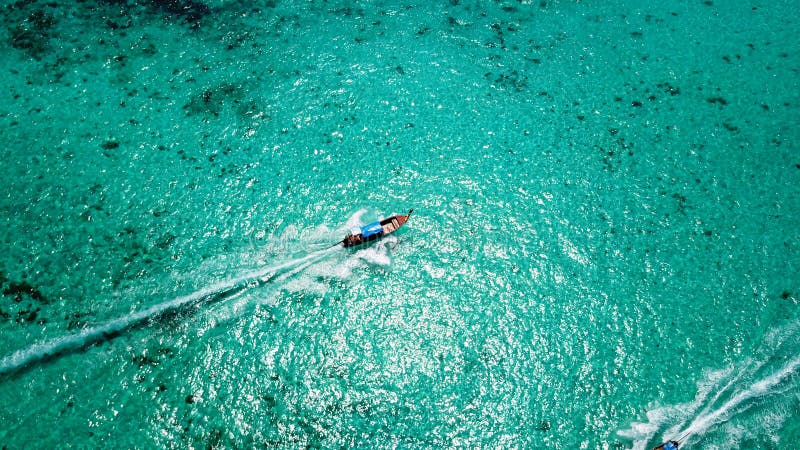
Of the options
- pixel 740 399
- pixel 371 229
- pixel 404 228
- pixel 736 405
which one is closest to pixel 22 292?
pixel 371 229

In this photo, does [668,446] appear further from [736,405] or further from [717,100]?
[717,100]

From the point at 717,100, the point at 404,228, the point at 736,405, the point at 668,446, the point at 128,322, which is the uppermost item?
the point at 717,100

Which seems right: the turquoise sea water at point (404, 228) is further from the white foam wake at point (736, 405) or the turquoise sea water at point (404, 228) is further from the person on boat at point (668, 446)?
the person on boat at point (668, 446)

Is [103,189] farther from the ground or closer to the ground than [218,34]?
closer to the ground

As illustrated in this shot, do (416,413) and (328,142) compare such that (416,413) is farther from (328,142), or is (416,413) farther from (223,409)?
(328,142)

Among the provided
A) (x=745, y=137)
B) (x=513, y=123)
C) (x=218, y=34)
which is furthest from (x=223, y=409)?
(x=745, y=137)

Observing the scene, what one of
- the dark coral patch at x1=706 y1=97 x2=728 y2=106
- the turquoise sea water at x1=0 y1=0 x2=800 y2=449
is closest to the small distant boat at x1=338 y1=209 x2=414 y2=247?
the turquoise sea water at x1=0 y1=0 x2=800 y2=449
